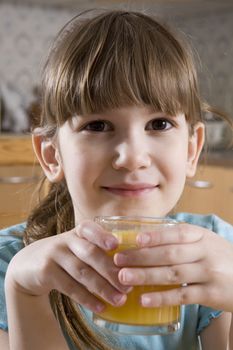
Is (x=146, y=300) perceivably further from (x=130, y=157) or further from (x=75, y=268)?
(x=130, y=157)

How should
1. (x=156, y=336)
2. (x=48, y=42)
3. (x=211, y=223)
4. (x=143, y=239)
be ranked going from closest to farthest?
(x=143, y=239), (x=156, y=336), (x=211, y=223), (x=48, y=42)

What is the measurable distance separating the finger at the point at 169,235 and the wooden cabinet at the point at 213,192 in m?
2.80

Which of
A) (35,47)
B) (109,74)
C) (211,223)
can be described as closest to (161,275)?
(109,74)

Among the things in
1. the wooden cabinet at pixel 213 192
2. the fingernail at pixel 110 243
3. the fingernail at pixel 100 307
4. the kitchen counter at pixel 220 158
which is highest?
the fingernail at pixel 110 243

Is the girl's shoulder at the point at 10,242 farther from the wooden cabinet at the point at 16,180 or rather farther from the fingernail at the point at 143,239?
the fingernail at the point at 143,239

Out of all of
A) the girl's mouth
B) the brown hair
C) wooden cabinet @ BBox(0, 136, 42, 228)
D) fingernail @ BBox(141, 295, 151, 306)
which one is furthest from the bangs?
wooden cabinet @ BBox(0, 136, 42, 228)

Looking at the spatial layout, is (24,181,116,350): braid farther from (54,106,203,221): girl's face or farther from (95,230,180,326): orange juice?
(95,230,180,326): orange juice

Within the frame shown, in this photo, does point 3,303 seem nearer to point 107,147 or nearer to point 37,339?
point 37,339

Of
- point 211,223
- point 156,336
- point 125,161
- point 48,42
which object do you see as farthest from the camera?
point 48,42

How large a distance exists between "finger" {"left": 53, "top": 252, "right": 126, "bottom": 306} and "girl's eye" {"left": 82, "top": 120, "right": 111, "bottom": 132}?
24 centimetres

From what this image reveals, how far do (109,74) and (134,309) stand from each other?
0.38 meters

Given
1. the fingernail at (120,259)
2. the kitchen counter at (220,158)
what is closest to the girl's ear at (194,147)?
the fingernail at (120,259)

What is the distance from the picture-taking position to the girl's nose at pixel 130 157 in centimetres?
91

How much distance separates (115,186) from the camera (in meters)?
0.95
